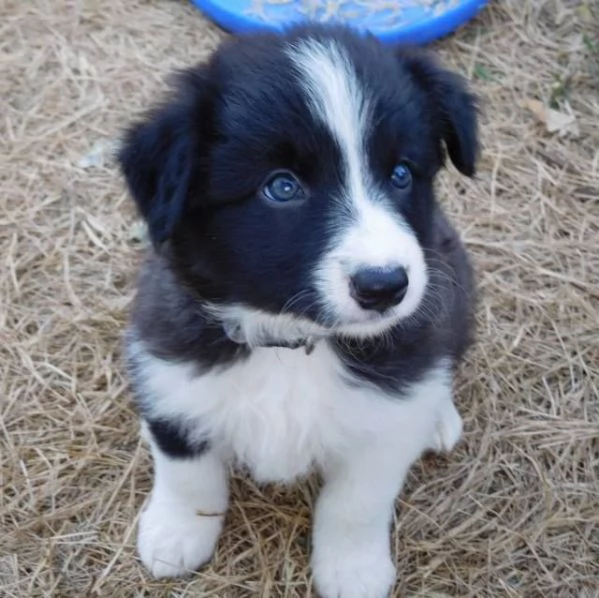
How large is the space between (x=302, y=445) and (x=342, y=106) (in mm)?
1036

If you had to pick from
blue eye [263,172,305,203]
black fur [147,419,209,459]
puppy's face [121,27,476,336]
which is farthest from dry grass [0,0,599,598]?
blue eye [263,172,305,203]

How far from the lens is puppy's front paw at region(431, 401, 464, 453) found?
3736 mm

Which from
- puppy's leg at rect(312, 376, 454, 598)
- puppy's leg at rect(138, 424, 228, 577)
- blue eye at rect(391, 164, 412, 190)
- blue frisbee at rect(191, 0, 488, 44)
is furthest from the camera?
blue frisbee at rect(191, 0, 488, 44)

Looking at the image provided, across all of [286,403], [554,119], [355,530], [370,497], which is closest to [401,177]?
[286,403]

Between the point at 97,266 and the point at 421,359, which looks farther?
the point at 97,266

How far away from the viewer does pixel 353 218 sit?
2473 millimetres

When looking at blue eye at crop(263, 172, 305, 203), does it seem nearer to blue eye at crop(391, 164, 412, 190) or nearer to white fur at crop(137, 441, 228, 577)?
blue eye at crop(391, 164, 412, 190)

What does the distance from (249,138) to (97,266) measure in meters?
1.98

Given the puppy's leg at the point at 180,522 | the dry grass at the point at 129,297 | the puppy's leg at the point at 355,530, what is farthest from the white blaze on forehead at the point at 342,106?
the dry grass at the point at 129,297

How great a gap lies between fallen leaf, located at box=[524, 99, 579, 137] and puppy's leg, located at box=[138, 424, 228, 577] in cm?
259

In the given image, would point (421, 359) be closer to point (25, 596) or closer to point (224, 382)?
point (224, 382)

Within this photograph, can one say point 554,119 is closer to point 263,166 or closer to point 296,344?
point 296,344

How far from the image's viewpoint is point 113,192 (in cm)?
465

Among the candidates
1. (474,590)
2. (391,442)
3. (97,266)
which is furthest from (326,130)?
(97,266)
